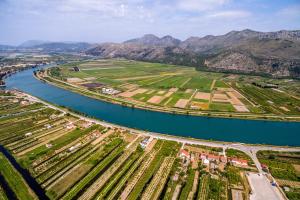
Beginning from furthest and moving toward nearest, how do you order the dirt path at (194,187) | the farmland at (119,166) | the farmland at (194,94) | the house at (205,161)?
the farmland at (194,94) < the house at (205,161) < the farmland at (119,166) < the dirt path at (194,187)

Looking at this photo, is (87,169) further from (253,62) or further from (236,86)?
(253,62)

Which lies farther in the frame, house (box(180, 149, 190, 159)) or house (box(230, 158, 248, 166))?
house (box(180, 149, 190, 159))

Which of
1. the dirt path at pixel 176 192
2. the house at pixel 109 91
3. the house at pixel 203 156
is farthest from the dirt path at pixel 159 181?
the house at pixel 109 91

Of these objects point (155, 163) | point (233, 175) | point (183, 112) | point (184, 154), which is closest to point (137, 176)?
point (155, 163)

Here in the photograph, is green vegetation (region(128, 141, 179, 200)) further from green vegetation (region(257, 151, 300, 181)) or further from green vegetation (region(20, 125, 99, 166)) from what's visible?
green vegetation (region(20, 125, 99, 166))

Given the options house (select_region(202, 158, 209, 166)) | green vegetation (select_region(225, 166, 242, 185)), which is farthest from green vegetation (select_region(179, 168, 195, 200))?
green vegetation (select_region(225, 166, 242, 185))

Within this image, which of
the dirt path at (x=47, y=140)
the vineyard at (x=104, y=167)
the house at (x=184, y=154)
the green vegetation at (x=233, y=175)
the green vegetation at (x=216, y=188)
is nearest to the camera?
the green vegetation at (x=216, y=188)

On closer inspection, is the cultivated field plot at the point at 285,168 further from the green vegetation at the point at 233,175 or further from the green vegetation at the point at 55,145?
the green vegetation at the point at 55,145

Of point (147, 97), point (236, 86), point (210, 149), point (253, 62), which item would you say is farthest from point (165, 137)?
point (253, 62)
